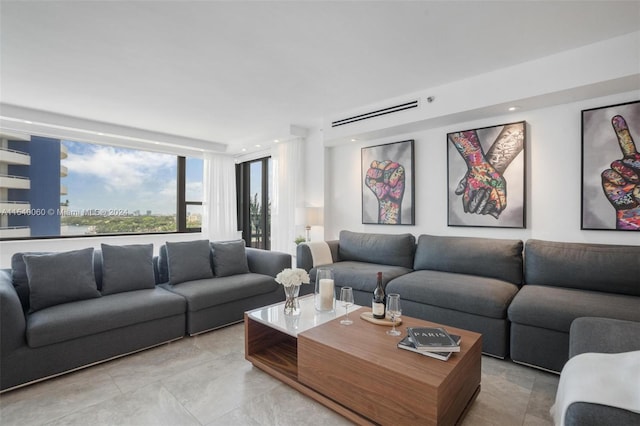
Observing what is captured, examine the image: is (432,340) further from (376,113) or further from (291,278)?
(376,113)

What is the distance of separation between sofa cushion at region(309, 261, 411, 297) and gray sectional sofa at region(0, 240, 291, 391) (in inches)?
28.0

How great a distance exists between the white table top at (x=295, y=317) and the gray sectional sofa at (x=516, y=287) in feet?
2.80

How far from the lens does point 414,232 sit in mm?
4004

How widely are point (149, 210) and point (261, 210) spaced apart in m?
2.02

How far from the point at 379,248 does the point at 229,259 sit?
1.81 m

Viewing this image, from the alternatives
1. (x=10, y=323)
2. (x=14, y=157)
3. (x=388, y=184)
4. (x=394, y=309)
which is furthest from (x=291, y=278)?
(x=14, y=157)

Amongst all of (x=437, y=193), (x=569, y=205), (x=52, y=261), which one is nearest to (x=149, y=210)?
(x=52, y=261)

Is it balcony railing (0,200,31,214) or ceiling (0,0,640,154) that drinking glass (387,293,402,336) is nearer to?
ceiling (0,0,640,154)

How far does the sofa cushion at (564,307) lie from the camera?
6.78 ft

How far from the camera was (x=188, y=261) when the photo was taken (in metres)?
3.30

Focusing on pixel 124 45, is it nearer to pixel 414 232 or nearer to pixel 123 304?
pixel 123 304

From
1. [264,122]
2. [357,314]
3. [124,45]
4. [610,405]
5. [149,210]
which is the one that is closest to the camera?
[610,405]

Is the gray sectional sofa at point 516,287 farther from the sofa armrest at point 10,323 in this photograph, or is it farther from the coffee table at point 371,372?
the sofa armrest at point 10,323

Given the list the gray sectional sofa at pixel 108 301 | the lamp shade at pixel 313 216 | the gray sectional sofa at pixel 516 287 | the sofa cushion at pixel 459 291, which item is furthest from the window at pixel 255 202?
the sofa cushion at pixel 459 291
